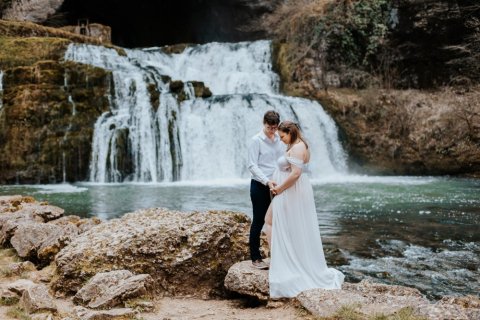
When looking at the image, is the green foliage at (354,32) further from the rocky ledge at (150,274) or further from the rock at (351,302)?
the rock at (351,302)

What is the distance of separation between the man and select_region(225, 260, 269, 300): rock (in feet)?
→ 0.49

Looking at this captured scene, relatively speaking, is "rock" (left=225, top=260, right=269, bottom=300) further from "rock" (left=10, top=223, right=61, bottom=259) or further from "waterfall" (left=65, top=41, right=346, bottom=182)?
"waterfall" (left=65, top=41, right=346, bottom=182)

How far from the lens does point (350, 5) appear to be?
2419 centimetres

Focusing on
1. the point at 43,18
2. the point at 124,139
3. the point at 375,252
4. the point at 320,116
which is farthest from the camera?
the point at 43,18

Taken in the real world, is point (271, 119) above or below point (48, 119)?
below

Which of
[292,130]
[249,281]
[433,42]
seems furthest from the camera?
[433,42]

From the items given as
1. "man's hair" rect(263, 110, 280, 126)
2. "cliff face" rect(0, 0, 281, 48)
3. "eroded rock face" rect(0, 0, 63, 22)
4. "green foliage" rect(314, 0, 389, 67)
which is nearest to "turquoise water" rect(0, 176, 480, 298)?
"man's hair" rect(263, 110, 280, 126)

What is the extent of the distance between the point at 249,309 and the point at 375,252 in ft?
13.3

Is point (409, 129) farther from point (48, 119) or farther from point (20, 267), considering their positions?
point (20, 267)

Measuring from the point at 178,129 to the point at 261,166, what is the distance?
14.7 m

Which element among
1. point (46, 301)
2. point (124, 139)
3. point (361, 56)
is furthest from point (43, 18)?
A: point (46, 301)

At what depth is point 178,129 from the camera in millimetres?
19672

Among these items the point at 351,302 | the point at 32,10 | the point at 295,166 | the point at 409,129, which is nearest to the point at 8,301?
the point at 295,166

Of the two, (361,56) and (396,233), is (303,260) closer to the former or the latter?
(396,233)
